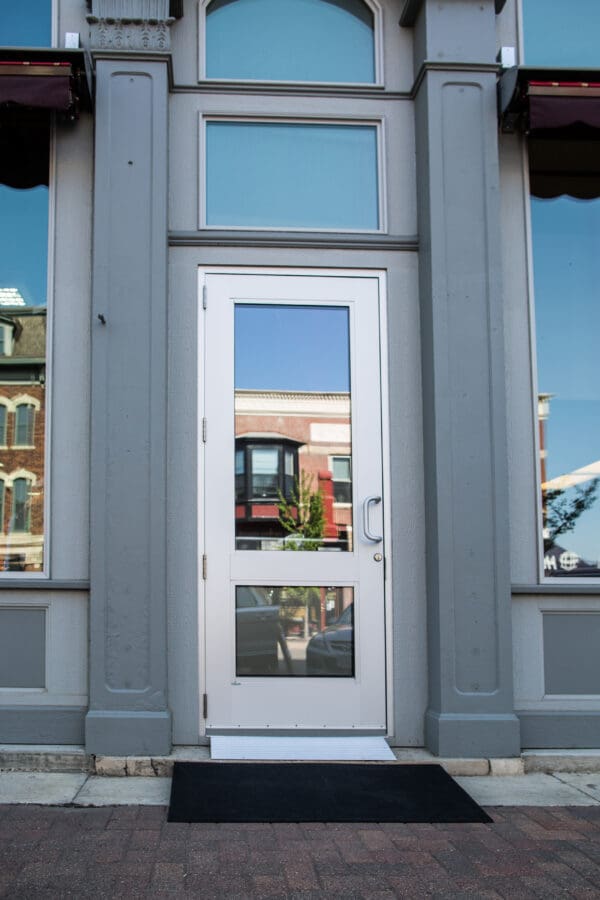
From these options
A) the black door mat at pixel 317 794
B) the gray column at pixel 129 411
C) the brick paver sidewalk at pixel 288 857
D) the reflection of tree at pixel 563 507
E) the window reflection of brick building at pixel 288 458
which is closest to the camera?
the brick paver sidewalk at pixel 288 857

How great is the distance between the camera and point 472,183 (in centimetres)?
495

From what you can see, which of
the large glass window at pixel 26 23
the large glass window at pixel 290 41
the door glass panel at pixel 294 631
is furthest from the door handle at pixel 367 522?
the large glass window at pixel 26 23

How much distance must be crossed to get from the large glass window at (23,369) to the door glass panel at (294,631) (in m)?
1.20

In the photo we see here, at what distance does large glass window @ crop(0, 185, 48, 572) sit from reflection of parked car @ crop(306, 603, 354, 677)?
62.6 inches

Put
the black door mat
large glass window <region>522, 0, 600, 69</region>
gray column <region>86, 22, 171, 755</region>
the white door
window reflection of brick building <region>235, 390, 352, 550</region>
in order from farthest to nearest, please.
→ large glass window <region>522, 0, 600, 69</region> < window reflection of brick building <region>235, 390, 352, 550</region> < the white door < gray column <region>86, 22, 171, 755</region> < the black door mat

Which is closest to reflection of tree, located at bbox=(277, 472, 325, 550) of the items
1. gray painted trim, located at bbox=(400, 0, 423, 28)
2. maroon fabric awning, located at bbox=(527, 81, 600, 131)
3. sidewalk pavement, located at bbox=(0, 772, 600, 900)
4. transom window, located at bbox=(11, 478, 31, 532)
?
transom window, located at bbox=(11, 478, 31, 532)

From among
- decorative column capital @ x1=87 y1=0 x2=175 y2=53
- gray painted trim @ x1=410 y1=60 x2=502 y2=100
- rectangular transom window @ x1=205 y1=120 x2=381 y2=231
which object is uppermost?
decorative column capital @ x1=87 y1=0 x2=175 y2=53

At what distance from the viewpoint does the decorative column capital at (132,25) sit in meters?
4.94

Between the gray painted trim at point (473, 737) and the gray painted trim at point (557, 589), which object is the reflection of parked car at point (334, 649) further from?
the gray painted trim at point (557, 589)

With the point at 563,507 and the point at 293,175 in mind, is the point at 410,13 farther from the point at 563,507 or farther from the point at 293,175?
the point at 563,507

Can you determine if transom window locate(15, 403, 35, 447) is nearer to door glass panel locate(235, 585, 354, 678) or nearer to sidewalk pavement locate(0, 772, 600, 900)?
door glass panel locate(235, 585, 354, 678)

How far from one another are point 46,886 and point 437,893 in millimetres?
1443

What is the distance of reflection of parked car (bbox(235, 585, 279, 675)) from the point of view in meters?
4.83

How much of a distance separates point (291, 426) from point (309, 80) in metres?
2.11
